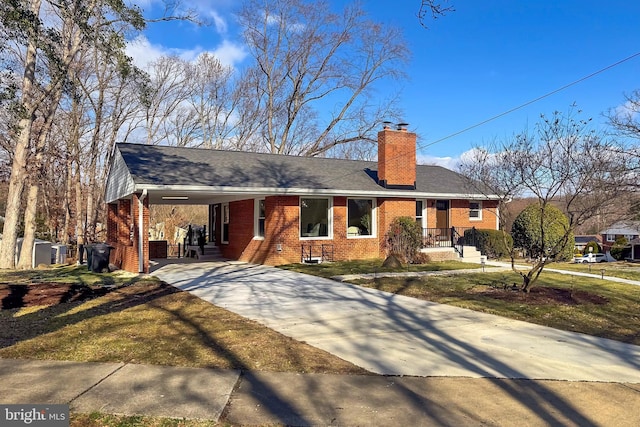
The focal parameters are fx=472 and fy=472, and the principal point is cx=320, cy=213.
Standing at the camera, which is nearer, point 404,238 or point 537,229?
point 404,238

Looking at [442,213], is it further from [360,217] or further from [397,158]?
[360,217]

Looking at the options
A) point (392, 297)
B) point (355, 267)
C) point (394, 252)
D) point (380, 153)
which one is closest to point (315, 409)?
point (392, 297)

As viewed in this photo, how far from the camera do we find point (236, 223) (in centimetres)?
1878

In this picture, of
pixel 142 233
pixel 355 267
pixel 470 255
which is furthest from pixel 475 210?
pixel 142 233

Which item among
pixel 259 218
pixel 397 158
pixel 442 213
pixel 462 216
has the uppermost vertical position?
pixel 397 158

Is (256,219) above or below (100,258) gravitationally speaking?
above

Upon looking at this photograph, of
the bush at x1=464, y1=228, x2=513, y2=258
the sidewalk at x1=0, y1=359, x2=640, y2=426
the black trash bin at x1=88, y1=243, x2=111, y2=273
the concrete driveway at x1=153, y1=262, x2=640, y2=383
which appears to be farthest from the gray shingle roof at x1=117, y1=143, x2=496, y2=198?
the sidewalk at x1=0, y1=359, x2=640, y2=426

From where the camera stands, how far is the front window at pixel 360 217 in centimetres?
1825

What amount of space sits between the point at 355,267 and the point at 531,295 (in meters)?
6.39

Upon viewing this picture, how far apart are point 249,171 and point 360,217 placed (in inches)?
A: 184

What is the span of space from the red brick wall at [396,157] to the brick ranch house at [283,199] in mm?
41

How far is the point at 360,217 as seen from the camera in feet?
60.8

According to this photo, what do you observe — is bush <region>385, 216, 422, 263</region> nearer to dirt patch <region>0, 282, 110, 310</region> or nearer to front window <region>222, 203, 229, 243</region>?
front window <region>222, 203, 229, 243</region>

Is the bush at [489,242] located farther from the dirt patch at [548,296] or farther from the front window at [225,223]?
the front window at [225,223]
